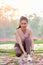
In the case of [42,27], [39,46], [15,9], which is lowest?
[39,46]

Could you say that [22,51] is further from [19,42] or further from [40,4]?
[40,4]

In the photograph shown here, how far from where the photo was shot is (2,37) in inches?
225

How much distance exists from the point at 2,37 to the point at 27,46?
184 centimetres

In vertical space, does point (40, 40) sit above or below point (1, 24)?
below

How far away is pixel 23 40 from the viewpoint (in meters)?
4.05

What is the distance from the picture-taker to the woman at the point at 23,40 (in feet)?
12.9

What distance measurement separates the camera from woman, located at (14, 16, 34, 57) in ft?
12.9

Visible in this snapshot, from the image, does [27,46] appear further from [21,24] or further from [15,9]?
[15,9]

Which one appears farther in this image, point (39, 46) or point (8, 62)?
point (39, 46)

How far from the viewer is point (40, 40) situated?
570 centimetres

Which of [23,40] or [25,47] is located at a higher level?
[23,40]

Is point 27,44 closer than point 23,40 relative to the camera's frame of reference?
Yes

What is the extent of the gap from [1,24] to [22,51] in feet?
5.93

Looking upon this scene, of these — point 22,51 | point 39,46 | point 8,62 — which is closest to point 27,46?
point 22,51
